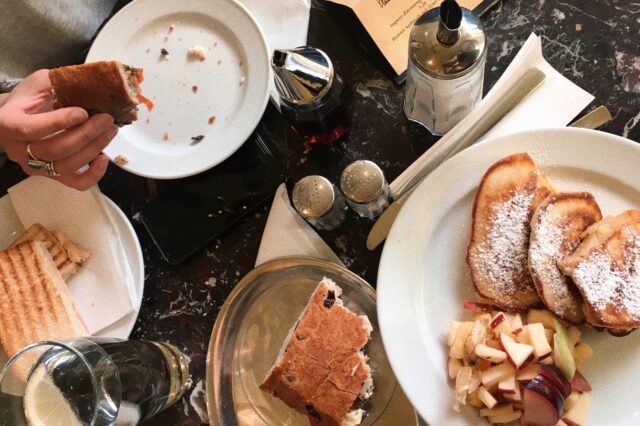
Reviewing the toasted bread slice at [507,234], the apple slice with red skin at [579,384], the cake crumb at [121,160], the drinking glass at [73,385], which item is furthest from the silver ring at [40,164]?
the apple slice with red skin at [579,384]

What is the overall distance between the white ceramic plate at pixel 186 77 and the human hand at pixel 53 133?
0.10 metres

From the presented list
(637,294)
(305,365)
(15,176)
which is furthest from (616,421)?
(15,176)

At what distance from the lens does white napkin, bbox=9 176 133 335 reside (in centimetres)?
119

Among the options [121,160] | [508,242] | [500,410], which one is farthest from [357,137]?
[500,410]

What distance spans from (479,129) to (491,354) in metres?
0.44

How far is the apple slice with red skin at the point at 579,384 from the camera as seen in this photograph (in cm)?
96

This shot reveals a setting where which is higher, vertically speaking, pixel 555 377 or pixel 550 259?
pixel 550 259

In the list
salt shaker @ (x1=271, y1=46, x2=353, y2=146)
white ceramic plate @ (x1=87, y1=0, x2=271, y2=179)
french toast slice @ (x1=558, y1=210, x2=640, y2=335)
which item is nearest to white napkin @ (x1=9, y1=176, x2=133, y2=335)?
white ceramic plate @ (x1=87, y1=0, x2=271, y2=179)

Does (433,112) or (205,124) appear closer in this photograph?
→ (433,112)

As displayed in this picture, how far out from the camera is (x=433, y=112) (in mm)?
1138

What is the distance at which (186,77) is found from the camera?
128 centimetres

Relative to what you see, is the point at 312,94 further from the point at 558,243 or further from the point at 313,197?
the point at 558,243

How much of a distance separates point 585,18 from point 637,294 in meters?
0.60

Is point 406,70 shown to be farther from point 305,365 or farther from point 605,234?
point 305,365
